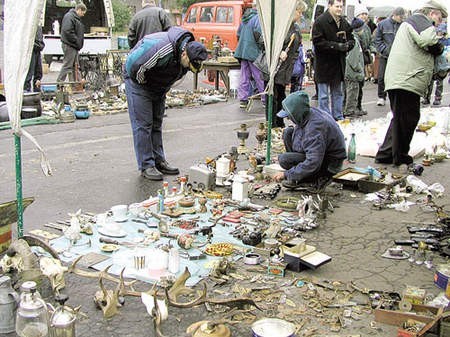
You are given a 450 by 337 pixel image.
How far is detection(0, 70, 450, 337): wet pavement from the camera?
3.34 metres

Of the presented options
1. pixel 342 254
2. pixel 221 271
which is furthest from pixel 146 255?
pixel 342 254

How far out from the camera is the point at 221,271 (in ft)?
12.6

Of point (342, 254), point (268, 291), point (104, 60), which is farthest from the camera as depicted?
point (104, 60)

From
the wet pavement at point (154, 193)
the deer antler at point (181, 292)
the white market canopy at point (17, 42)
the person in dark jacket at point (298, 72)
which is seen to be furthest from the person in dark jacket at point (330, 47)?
the deer antler at point (181, 292)

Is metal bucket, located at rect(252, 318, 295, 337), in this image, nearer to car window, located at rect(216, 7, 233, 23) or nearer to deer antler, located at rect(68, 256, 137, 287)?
deer antler, located at rect(68, 256, 137, 287)

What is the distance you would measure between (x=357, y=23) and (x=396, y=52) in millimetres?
4109

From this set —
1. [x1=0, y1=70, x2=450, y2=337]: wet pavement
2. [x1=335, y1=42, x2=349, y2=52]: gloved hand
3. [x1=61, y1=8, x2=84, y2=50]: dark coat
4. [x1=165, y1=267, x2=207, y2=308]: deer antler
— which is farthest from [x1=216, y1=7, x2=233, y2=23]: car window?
[x1=165, y1=267, x2=207, y2=308]: deer antler

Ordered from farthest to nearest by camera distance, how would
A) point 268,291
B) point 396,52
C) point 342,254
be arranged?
point 396,52 → point 342,254 → point 268,291

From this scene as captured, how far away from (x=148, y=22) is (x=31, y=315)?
6.74m

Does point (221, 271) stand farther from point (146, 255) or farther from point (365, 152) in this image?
point (365, 152)

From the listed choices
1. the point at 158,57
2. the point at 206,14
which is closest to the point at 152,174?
the point at 158,57

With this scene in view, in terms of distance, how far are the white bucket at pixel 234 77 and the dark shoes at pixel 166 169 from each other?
A: 256 inches

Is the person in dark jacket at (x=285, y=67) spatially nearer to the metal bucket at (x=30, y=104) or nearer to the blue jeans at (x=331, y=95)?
the blue jeans at (x=331, y=95)

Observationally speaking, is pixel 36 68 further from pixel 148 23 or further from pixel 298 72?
pixel 298 72
